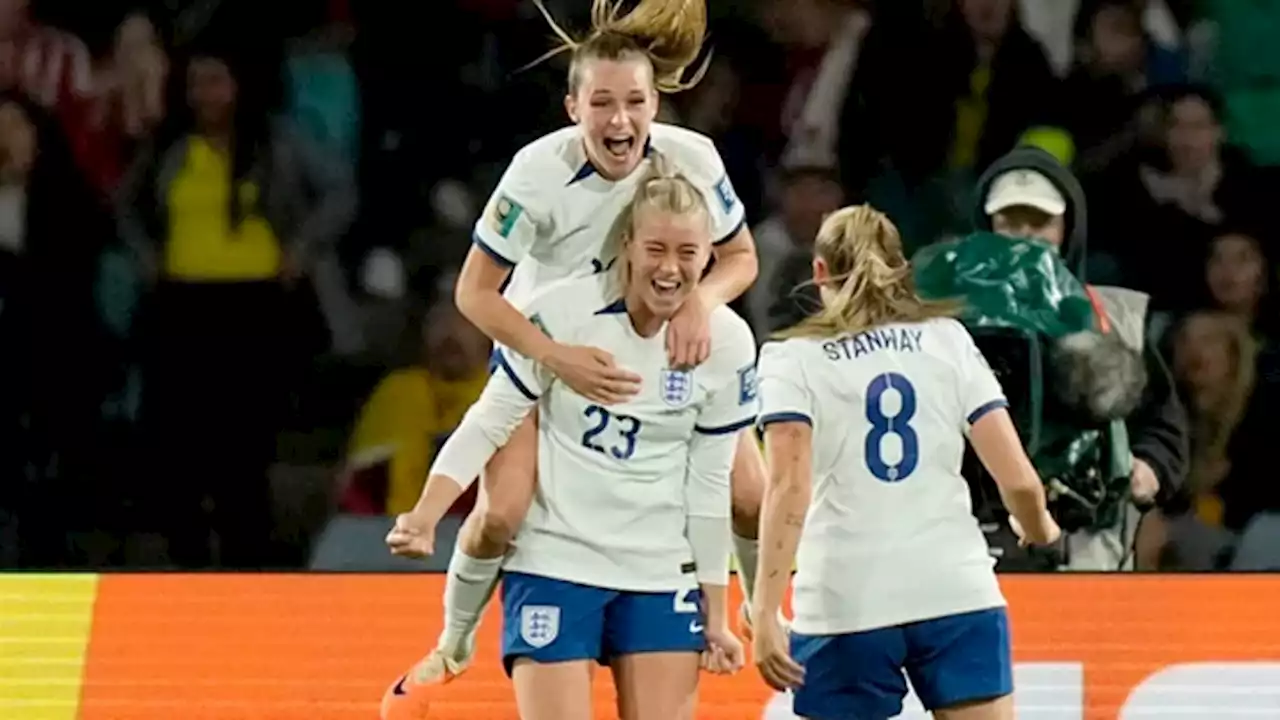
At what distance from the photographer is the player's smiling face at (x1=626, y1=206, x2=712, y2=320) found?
156 inches

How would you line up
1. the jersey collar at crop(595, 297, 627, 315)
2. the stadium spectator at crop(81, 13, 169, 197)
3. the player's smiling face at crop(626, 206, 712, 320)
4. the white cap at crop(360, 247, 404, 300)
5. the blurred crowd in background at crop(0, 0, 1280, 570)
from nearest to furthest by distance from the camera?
the player's smiling face at crop(626, 206, 712, 320) → the jersey collar at crop(595, 297, 627, 315) → the blurred crowd in background at crop(0, 0, 1280, 570) → the white cap at crop(360, 247, 404, 300) → the stadium spectator at crop(81, 13, 169, 197)

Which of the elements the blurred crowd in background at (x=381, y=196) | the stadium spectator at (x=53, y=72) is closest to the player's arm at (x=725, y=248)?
the blurred crowd in background at (x=381, y=196)

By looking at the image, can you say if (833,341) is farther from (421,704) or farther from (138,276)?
(138,276)

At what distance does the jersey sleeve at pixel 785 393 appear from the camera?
13.2ft

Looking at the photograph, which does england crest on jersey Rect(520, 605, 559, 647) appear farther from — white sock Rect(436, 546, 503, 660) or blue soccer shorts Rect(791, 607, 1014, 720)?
blue soccer shorts Rect(791, 607, 1014, 720)

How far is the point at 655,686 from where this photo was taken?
403 cm

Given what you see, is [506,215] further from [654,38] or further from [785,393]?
[785,393]

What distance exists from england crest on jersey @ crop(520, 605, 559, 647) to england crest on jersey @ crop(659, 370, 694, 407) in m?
0.44

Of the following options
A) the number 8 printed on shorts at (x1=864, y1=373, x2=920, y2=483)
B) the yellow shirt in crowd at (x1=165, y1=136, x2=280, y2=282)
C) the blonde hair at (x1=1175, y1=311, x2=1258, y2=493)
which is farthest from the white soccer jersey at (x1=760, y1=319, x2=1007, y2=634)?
the yellow shirt in crowd at (x1=165, y1=136, x2=280, y2=282)

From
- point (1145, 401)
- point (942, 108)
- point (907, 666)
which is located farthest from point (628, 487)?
point (942, 108)

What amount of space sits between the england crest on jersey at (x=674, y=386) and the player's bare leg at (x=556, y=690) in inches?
20.0

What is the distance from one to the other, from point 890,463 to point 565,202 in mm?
783

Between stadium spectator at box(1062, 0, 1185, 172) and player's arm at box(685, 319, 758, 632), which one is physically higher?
stadium spectator at box(1062, 0, 1185, 172)

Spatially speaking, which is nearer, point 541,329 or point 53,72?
point 541,329
